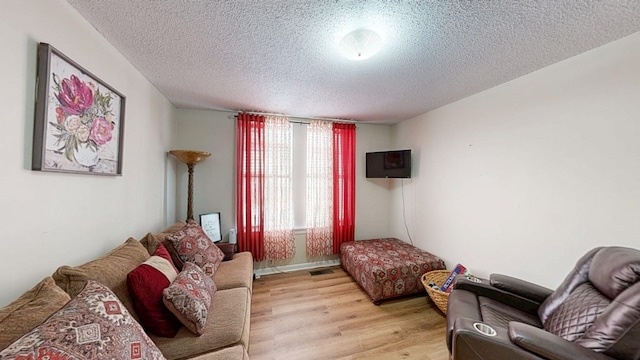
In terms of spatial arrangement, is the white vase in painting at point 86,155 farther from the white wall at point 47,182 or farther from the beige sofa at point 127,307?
the beige sofa at point 127,307

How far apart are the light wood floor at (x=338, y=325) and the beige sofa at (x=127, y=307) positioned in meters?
0.54

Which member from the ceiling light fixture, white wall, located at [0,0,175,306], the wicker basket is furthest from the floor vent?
the ceiling light fixture

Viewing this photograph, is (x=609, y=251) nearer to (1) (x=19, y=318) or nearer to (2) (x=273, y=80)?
(2) (x=273, y=80)

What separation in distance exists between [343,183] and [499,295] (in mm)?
2228

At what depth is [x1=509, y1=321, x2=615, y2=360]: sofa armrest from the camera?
0.97 m

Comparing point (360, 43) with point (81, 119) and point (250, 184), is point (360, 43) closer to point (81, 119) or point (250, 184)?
point (81, 119)

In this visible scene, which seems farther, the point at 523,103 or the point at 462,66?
the point at 523,103

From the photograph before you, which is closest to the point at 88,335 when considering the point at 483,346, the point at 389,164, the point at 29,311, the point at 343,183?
the point at 29,311

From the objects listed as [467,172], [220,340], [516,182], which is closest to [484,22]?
[516,182]

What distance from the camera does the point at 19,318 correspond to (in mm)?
744

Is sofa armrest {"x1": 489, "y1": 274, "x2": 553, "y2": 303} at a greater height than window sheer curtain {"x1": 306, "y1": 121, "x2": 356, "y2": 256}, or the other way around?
window sheer curtain {"x1": 306, "y1": 121, "x2": 356, "y2": 256}

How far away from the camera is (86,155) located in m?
1.32

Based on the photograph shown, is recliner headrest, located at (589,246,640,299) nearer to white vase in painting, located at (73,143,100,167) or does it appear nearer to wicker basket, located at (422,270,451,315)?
wicker basket, located at (422,270,451,315)

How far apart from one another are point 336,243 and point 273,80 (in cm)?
251
